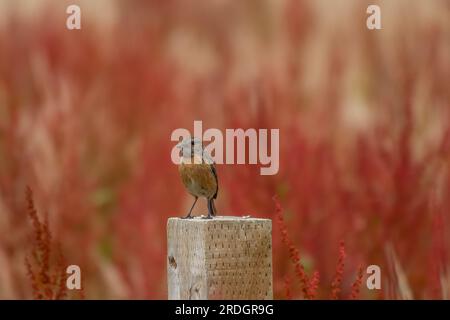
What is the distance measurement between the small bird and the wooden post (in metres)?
0.31

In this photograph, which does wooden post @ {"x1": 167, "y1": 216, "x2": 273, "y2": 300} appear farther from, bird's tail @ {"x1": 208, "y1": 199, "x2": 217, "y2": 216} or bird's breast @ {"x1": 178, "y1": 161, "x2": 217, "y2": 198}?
bird's breast @ {"x1": 178, "y1": 161, "x2": 217, "y2": 198}

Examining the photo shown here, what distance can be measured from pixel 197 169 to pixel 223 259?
0.43m

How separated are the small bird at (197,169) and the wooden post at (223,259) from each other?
31cm

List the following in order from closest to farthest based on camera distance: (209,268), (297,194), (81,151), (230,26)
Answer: (209,268) < (297,194) < (81,151) < (230,26)

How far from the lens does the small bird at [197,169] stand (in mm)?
2881

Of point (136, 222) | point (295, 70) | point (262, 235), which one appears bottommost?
point (136, 222)

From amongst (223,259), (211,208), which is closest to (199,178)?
(211,208)

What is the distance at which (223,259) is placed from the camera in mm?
2508

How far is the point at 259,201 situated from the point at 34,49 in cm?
202

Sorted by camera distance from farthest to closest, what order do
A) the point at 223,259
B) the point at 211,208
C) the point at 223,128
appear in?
the point at 223,128, the point at 211,208, the point at 223,259

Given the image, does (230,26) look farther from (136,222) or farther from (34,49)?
(136,222)

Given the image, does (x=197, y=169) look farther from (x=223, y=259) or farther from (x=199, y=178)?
(x=223, y=259)

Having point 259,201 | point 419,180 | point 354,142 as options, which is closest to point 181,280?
point 259,201

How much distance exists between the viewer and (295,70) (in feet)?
A: 17.6
